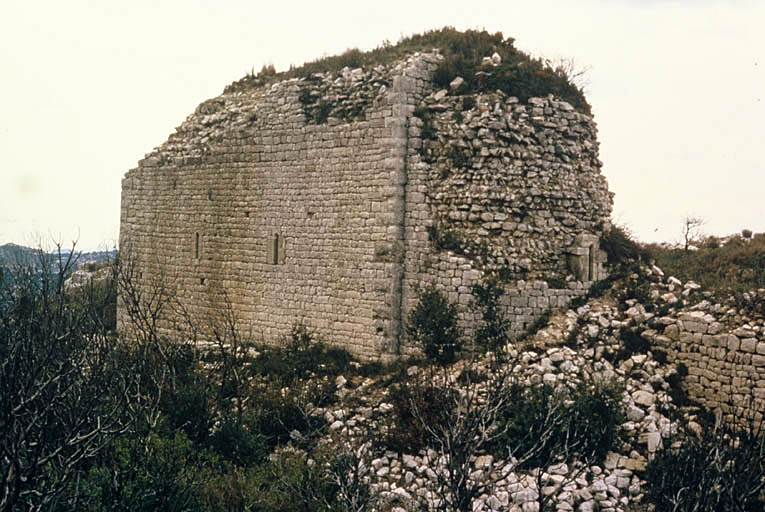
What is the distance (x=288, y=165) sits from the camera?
1444 cm

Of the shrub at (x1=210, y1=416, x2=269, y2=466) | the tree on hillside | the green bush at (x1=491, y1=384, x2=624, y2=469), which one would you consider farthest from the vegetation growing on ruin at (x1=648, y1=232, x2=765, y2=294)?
the tree on hillside

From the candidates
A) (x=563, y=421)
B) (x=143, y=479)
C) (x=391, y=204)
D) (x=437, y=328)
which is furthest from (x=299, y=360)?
A: (x=563, y=421)

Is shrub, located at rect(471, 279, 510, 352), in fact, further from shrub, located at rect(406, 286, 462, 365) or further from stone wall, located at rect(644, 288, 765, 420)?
stone wall, located at rect(644, 288, 765, 420)

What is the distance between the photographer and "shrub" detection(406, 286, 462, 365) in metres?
12.3

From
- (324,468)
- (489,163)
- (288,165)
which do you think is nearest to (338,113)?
(288,165)

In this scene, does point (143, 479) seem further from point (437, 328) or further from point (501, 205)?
point (501, 205)

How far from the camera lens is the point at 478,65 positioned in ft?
43.8

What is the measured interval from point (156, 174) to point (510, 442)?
10.7 meters

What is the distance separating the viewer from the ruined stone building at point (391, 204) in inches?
493

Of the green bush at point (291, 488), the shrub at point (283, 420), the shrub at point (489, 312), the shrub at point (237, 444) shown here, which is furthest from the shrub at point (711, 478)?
the shrub at point (237, 444)

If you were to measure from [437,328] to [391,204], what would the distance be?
2.20m

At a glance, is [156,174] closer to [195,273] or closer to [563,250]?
[195,273]

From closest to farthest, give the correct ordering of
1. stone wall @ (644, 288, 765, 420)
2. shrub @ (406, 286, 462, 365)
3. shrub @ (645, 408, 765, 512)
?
1. shrub @ (645, 408, 765, 512)
2. stone wall @ (644, 288, 765, 420)
3. shrub @ (406, 286, 462, 365)

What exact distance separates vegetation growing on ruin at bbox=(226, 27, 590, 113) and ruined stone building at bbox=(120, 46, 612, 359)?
234 millimetres
